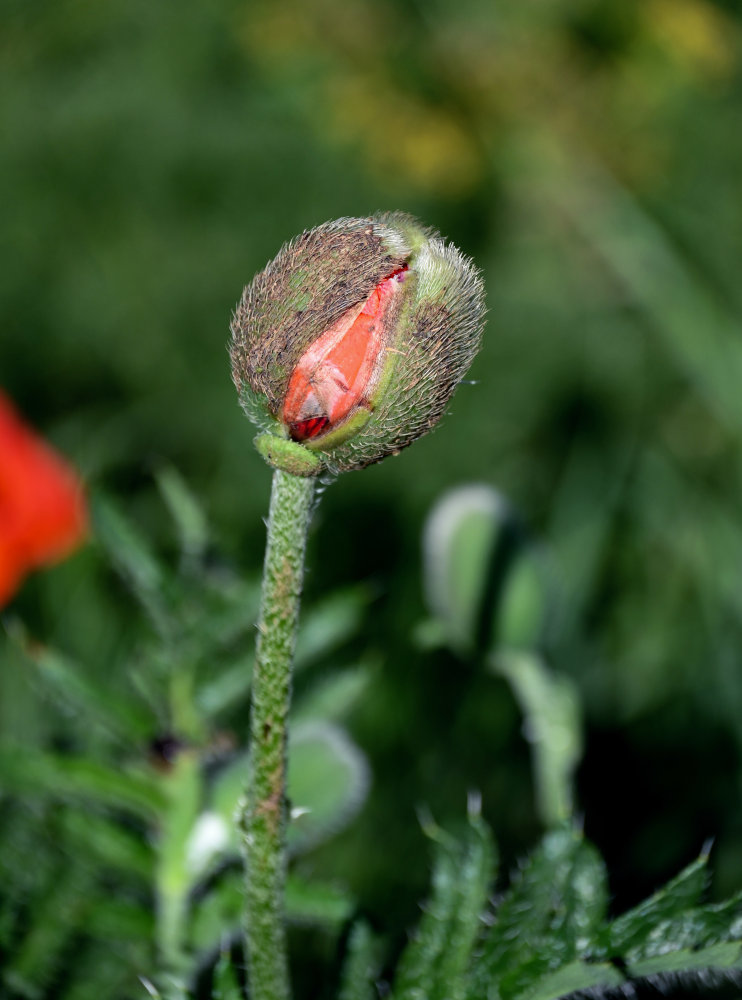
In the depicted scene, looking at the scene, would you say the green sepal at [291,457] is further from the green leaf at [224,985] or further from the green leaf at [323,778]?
the green leaf at [323,778]

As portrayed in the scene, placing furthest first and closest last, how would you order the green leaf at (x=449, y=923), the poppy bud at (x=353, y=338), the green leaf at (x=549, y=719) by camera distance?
the green leaf at (x=549, y=719) → the green leaf at (x=449, y=923) → the poppy bud at (x=353, y=338)

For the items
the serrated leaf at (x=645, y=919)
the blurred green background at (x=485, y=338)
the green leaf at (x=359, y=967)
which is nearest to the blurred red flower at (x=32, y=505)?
the blurred green background at (x=485, y=338)

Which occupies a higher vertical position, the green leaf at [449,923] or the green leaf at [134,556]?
the green leaf at [134,556]

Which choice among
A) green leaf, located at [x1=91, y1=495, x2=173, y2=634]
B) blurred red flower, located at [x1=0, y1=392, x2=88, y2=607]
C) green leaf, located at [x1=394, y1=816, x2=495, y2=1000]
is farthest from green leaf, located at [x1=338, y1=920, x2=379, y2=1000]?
blurred red flower, located at [x1=0, y1=392, x2=88, y2=607]

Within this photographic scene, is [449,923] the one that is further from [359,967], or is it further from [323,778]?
[323,778]

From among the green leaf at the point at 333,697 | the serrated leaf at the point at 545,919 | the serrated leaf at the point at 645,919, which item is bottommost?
the serrated leaf at the point at 645,919

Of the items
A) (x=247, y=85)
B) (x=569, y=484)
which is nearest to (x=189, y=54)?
(x=247, y=85)

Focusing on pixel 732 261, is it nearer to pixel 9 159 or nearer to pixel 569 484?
pixel 569 484

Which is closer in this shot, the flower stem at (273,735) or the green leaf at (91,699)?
the flower stem at (273,735)
